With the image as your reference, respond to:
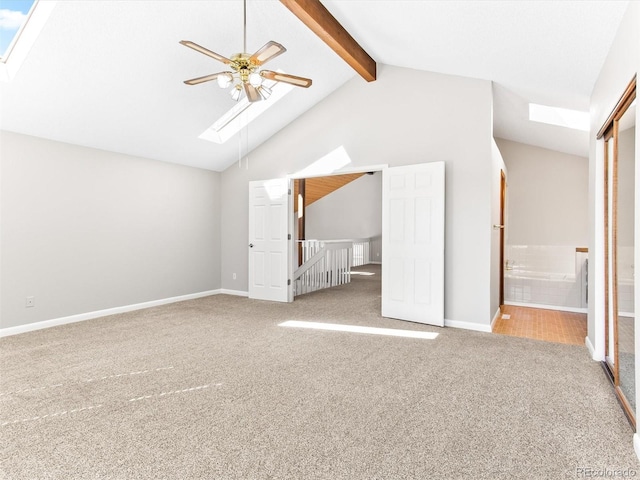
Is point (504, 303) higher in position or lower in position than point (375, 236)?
lower

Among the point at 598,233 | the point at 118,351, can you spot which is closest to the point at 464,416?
the point at 598,233

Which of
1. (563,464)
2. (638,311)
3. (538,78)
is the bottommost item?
(563,464)

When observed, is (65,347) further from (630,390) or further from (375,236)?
(375,236)

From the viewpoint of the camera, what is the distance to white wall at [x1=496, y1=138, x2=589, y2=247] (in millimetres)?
5633

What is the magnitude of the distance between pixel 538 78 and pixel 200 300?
5.49 m

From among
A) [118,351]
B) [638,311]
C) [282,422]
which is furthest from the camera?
[118,351]

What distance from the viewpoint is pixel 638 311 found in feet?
6.31

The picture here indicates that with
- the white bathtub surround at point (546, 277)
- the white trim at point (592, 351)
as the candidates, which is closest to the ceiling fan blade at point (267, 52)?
the white trim at point (592, 351)

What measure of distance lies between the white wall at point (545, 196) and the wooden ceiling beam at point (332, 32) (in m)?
2.92

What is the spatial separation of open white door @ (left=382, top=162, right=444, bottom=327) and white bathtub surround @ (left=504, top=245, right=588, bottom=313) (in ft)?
7.04

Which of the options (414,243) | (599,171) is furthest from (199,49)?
(599,171)

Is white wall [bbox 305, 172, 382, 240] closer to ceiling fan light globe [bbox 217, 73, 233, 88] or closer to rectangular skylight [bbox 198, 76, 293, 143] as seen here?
rectangular skylight [bbox 198, 76, 293, 143]

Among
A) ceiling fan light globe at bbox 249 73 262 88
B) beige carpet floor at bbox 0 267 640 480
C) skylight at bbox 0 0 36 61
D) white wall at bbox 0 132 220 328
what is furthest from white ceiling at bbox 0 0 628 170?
beige carpet floor at bbox 0 267 640 480

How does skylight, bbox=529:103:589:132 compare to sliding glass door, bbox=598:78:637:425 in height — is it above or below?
above
